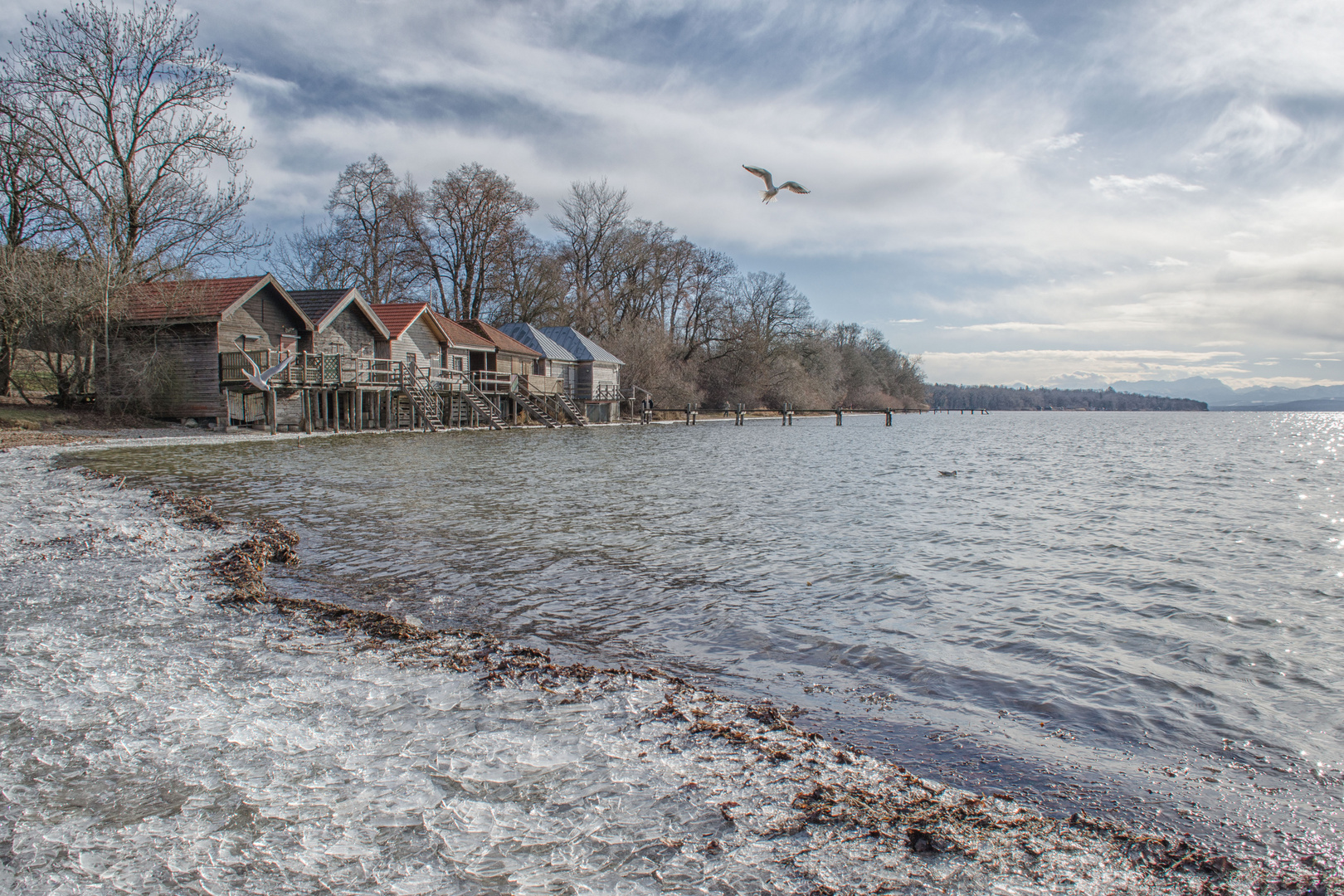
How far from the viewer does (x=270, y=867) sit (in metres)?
2.66

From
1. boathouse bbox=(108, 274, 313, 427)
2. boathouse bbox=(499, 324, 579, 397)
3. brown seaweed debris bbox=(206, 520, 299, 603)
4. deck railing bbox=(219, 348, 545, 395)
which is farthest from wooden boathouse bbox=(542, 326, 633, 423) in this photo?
brown seaweed debris bbox=(206, 520, 299, 603)

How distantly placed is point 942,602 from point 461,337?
3785 cm

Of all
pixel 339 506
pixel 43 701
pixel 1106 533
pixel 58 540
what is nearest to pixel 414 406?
pixel 339 506

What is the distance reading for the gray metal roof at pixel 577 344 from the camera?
52.0m

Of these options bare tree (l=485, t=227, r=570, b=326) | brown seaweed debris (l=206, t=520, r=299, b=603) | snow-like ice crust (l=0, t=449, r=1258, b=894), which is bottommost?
snow-like ice crust (l=0, t=449, r=1258, b=894)

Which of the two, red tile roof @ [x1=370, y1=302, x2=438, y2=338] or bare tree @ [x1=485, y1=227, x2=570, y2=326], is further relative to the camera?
bare tree @ [x1=485, y1=227, x2=570, y2=326]

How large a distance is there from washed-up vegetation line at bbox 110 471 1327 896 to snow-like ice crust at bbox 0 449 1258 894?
0.02 m

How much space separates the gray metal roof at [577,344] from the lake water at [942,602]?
35.1m

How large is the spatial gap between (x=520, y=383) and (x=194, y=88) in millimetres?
20665

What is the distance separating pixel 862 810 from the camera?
3.23 metres

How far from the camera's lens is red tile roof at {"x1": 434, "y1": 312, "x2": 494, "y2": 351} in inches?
1594

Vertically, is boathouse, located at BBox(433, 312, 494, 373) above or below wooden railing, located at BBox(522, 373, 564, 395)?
above

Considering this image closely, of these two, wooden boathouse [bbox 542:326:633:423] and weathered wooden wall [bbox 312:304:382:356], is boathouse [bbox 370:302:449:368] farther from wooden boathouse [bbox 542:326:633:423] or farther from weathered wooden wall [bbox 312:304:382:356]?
wooden boathouse [bbox 542:326:633:423]

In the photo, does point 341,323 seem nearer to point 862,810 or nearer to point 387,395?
point 387,395
